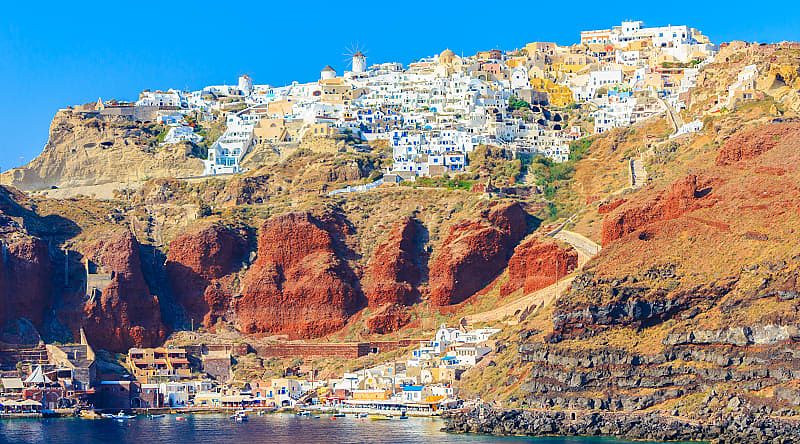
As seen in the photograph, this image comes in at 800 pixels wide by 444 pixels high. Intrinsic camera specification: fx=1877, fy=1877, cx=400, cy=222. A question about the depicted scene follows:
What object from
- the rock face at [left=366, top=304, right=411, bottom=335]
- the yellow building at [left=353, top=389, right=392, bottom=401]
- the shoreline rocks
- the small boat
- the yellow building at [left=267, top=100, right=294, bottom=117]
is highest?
the yellow building at [left=267, top=100, right=294, bottom=117]

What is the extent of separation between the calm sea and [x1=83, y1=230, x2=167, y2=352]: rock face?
30.1ft

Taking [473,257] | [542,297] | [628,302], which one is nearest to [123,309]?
[473,257]

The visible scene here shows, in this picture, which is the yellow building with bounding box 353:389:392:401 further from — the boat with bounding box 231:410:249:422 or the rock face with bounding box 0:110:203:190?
the rock face with bounding box 0:110:203:190

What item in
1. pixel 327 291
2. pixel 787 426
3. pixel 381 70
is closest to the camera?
pixel 787 426

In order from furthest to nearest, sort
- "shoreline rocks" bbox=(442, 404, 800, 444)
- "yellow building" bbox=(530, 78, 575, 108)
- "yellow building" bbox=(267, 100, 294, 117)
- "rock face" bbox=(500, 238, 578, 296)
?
1. "yellow building" bbox=(530, 78, 575, 108)
2. "yellow building" bbox=(267, 100, 294, 117)
3. "rock face" bbox=(500, 238, 578, 296)
4. "shoreline rocks" bbox=(442, 404, 800, 444)

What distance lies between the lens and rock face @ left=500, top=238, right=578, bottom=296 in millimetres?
115125

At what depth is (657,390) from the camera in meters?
95.4

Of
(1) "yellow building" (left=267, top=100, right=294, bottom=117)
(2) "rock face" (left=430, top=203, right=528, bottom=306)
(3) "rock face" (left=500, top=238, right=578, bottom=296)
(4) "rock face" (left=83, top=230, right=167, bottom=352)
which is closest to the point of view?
(3) "rock face" (left=500, top=238, right=578, bottom=296)

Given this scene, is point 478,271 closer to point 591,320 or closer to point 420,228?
point 420,228

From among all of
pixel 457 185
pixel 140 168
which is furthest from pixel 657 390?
pixel 140 168

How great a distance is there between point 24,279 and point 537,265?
3239cm

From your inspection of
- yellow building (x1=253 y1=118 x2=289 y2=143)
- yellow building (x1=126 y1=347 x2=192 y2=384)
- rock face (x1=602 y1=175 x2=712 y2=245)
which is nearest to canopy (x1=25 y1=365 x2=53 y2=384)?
yellow building (x1=126 y1=347 x2=192 y2=384)

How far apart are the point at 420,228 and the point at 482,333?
13779mm

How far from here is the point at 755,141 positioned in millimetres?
111438
